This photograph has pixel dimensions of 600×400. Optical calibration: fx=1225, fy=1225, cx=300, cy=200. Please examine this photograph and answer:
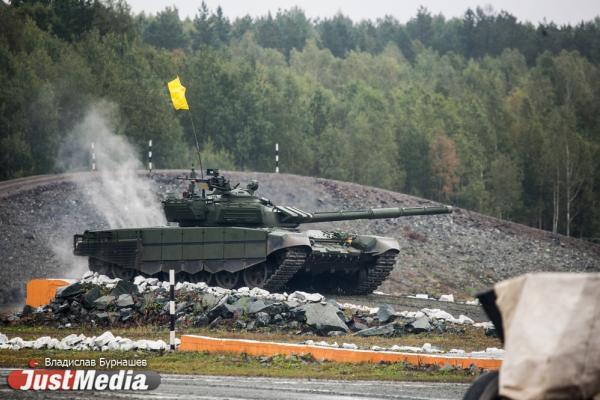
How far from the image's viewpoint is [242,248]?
28.3 m

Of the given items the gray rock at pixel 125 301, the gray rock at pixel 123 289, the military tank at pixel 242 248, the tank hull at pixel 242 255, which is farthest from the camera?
the military tank at pixel 242 248

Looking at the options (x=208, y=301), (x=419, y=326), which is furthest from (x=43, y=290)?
(x=419, y=326)

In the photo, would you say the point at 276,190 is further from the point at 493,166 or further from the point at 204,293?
the point at 493,166

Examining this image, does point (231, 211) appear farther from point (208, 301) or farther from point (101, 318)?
point (101, 318)

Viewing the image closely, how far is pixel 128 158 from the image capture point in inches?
1933

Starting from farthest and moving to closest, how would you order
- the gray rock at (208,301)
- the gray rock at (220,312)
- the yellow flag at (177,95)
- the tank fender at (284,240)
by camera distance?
the yellow flag at (177,95)
the tank fender at (284,240)
the gray rock at (208,301)
the gray rock at (220,312)

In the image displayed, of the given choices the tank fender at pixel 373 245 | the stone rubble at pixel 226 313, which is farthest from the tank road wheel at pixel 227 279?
the tank fender at pixel 373 245

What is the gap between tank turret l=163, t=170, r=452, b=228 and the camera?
29625 mm

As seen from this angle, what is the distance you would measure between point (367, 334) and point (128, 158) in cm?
2920

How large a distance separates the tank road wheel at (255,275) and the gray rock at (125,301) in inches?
192

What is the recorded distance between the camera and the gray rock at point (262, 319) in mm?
21984

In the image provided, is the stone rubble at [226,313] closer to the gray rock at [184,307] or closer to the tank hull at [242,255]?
the gray rock at [184,307]

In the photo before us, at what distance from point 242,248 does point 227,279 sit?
1.13 m

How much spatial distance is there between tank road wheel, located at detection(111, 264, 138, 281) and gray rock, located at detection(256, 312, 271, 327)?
326 inches
